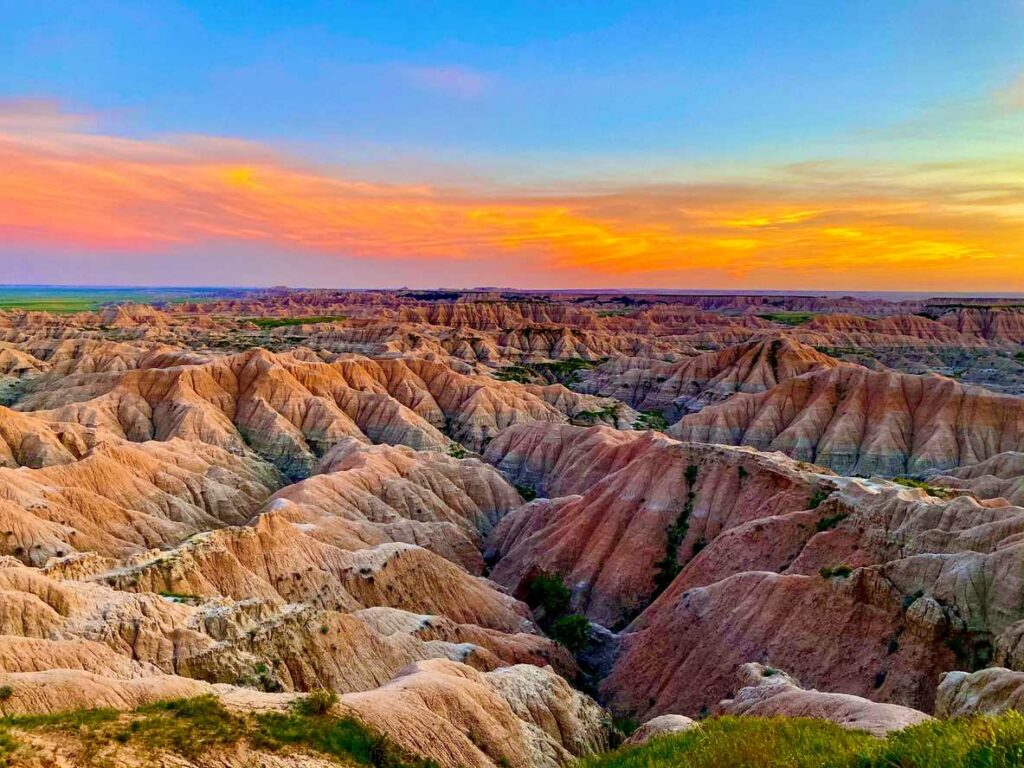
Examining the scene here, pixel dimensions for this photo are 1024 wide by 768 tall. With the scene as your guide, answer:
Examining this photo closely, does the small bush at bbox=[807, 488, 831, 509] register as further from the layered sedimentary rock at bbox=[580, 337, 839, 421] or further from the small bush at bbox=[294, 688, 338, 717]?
the layered sedimentary rock at bbox=[580, 337, 839, 421]

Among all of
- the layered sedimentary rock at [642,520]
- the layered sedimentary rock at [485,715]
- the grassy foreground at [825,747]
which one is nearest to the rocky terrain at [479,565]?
the layered sedimentary rock at [485,715]

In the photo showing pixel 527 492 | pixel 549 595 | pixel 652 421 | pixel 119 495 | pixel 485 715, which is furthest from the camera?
pixel 652 421

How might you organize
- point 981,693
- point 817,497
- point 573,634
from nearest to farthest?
point 981,693 < point 573,634 < point 817,497

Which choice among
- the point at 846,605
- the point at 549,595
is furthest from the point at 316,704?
the point at 549,595

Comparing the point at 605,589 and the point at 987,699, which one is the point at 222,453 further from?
the point at 987,699

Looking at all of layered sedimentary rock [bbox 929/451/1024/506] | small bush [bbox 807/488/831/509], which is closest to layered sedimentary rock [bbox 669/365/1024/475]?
layered sedimentary rock [bbox 929/451/1024/506]

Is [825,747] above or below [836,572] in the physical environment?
above

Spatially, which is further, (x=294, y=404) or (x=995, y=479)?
(x=294, y=404)

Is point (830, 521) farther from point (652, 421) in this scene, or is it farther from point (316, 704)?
point (652, 421)

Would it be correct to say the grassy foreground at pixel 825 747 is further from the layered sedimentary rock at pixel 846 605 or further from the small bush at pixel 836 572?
the small bush at pixel 836 572
